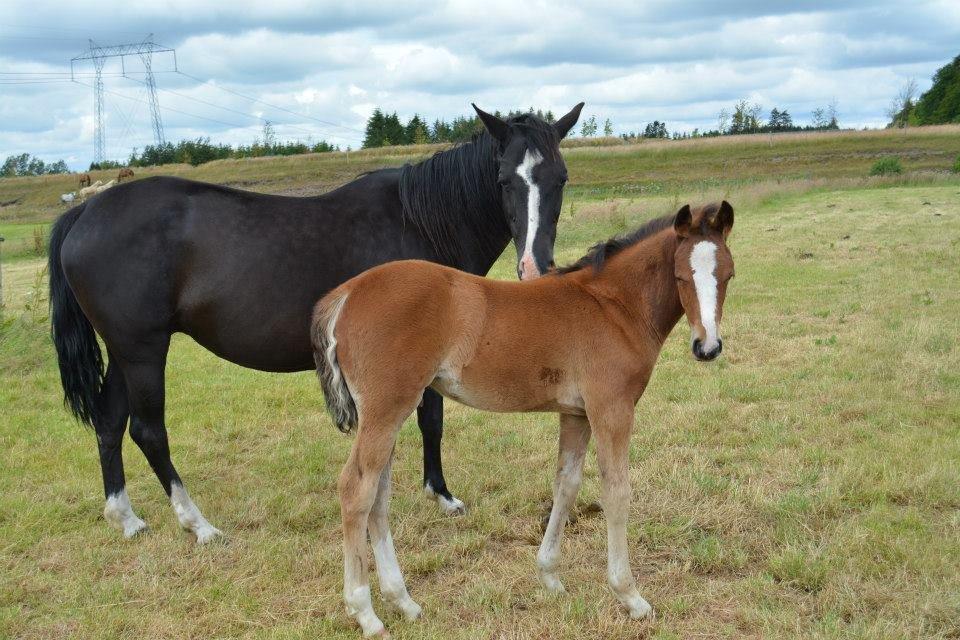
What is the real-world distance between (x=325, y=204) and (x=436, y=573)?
2448 mm

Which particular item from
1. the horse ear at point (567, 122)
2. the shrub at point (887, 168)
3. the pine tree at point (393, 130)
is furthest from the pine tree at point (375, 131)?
the horse ear at point (567, 122)

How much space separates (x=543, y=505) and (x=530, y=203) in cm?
197

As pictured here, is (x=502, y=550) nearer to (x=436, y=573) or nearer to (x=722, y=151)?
(x=436, y=573)

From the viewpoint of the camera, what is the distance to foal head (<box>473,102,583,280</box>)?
14.4 feet

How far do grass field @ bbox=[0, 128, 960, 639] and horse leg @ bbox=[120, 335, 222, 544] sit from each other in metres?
0.15

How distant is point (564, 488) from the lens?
144 inches

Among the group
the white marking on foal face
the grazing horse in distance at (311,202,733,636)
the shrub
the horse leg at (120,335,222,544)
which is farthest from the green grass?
the grazing horse in distance at (311,202,733,636)

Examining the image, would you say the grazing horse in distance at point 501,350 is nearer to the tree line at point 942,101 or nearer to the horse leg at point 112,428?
the horse leg at point 112,428

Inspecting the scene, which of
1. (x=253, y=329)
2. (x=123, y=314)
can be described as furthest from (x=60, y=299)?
(x=253, y=329)

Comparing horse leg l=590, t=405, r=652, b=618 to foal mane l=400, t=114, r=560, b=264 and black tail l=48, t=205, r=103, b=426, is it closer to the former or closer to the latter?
foal mane l=400, t=114, r=560, b=264

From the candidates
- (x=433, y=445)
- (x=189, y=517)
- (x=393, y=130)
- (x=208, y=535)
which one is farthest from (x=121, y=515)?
(x=393, y=130)

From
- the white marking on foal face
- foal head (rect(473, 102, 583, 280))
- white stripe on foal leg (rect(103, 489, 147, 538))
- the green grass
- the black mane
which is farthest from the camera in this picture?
the green grass

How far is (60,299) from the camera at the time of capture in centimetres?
479

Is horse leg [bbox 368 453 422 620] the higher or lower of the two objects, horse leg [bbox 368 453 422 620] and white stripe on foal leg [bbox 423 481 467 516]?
the higher
